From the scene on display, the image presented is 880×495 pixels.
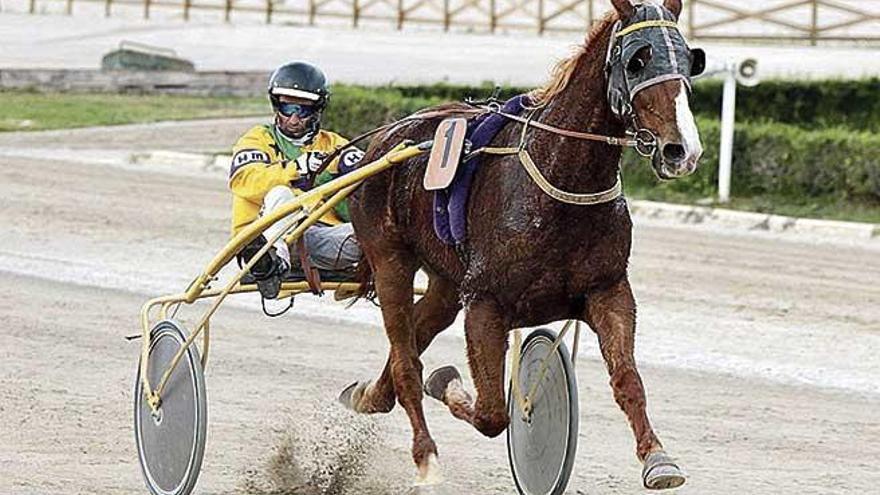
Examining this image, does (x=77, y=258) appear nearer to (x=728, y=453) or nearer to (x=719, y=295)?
(x=719, y=295)

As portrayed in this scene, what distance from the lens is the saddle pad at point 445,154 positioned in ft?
17.8

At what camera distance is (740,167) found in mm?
14242

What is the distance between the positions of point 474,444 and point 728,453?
34.0 inches

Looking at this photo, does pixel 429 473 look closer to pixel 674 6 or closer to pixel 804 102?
pixel 674 6

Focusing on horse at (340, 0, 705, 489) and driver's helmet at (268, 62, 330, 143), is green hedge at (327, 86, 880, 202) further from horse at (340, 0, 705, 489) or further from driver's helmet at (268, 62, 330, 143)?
horse at (340, 0, 705, 489)

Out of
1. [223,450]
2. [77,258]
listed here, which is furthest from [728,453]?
[77,258]

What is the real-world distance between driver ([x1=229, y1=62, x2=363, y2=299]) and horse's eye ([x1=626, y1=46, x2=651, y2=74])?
60.7 inches

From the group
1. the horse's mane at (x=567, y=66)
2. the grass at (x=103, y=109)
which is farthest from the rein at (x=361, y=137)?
the grass at (x=103, y=109)

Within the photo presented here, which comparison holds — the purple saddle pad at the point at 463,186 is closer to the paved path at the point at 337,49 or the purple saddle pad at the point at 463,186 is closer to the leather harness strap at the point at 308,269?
the leather harness strap at the point at 308,269

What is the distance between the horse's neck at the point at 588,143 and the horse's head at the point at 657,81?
136 mm

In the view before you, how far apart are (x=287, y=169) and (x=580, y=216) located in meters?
1.38

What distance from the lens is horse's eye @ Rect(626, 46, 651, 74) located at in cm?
488

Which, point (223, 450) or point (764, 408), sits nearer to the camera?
point (223, 450)

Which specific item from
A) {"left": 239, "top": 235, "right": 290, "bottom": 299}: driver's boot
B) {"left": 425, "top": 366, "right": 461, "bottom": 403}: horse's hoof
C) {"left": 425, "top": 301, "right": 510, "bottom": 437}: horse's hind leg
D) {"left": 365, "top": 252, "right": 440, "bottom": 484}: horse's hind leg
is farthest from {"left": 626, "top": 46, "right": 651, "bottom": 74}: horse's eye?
{"left": 239, "top": 235, "right": 290, "bottom": 299}: driver's boot
